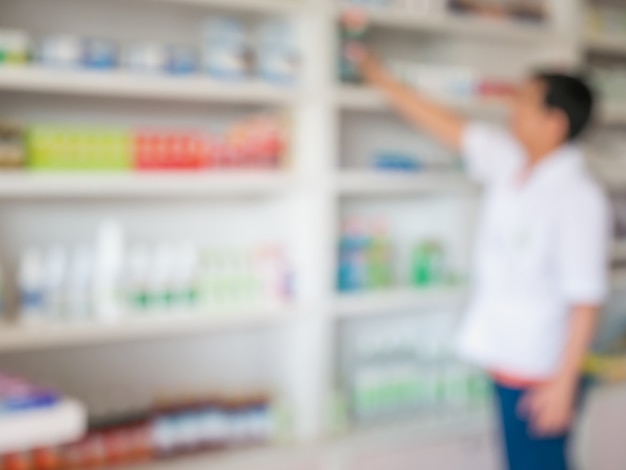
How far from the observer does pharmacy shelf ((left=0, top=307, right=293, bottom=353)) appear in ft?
7.09

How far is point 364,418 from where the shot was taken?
9.24 ft

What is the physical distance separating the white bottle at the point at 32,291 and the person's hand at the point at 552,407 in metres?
1.47

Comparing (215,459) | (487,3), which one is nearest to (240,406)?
(215,459)

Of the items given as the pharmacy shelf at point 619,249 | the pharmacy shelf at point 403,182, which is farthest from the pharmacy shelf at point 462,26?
the pharmacy shelf at point 619,249

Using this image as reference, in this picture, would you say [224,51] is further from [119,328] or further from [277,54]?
[119,328]

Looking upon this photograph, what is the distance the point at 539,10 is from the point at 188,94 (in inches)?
61.0

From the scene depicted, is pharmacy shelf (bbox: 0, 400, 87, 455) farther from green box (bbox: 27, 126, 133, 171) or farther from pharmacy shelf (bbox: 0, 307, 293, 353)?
green box (bbox: 27, 126, 133, 171)

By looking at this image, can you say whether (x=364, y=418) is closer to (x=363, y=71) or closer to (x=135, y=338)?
(x=135, y=338)

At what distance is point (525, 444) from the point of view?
2.23m

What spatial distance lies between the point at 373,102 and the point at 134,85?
34.1 inches

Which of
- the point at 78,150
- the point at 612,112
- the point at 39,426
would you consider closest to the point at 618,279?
the point at 612,112

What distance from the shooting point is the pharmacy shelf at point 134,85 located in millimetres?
2150

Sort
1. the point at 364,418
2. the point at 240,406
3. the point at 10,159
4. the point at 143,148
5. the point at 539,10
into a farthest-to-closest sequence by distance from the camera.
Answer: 1. the point at 539,10
2. the point at 364,418
3. the point at 240,406
4. the point at 143,148
5. the point at 10,159

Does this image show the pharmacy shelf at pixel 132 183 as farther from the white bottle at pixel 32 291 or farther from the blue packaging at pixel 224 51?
the blue packaging at pixel 224 51
